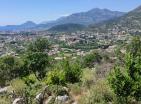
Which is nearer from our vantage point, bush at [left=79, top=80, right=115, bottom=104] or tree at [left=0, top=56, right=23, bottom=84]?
bush at [left=79, top=80, right=115, bottom=104]

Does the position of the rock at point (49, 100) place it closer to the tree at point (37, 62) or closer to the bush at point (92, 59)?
the tree at point (37, 62)

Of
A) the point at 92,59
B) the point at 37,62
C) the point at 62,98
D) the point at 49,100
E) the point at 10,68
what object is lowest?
the point at 92,59

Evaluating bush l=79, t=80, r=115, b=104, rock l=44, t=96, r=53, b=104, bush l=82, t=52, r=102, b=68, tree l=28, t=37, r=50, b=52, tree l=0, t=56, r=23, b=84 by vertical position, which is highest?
bush l=79, t=80, r=115, b=104

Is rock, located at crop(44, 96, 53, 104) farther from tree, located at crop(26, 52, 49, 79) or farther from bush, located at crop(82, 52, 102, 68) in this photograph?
bush, located at crop(82, 52, 102, 68)

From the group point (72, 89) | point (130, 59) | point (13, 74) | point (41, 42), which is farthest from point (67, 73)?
point (41, 42)

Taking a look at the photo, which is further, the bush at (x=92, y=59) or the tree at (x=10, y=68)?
the bush at (x=92, y=59)

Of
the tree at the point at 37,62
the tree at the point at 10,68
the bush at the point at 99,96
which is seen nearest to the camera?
the bush at the point at 99,96

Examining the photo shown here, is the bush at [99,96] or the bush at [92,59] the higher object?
the bush at [99,96]

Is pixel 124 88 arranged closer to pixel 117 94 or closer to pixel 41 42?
pixel 117 94

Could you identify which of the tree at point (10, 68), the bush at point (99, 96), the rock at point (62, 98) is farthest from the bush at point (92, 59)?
the bush at point (99, 96)

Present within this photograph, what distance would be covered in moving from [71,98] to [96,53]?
50879 mm

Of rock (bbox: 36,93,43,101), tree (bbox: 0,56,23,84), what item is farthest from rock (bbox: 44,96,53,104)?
tree (bbox: 0,56,23,84)

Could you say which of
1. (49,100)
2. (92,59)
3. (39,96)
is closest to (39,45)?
(92,59)

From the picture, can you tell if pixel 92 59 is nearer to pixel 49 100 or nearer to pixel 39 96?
pixel 39 96
